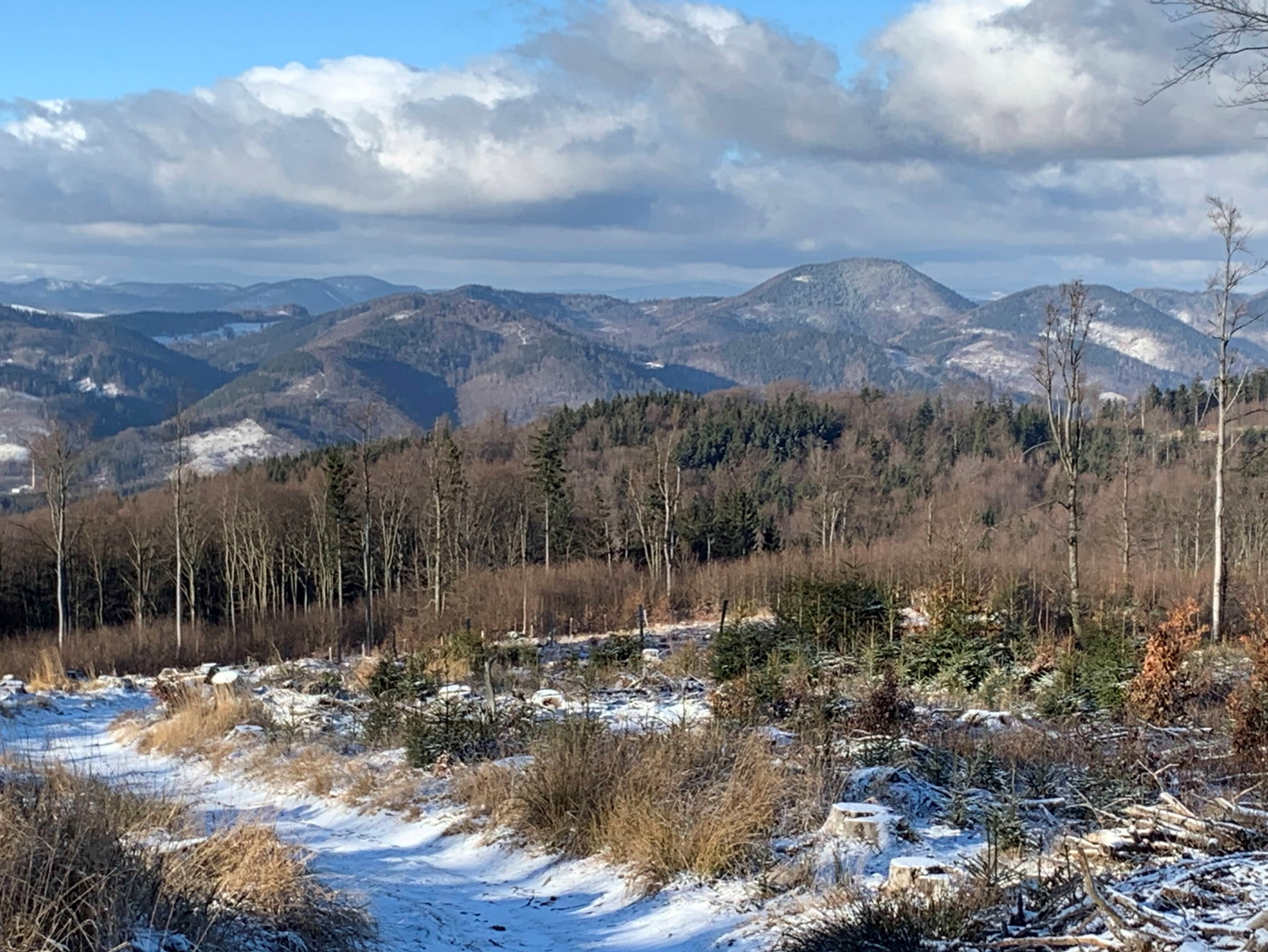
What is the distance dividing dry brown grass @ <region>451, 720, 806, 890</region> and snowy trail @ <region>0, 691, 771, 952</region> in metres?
0.19

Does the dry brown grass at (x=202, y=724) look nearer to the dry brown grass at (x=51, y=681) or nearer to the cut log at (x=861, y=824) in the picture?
the dry brown grass at (x=51, y=681)

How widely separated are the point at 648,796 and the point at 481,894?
1143mm

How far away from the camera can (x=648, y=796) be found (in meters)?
6.18

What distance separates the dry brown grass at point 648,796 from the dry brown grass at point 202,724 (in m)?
4.67

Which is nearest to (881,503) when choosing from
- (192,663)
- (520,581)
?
(520,581)

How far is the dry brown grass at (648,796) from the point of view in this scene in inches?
224

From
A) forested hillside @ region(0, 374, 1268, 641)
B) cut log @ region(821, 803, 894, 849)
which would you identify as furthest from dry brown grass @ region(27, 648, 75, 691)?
cut log @ region(821, 803, 894, 849)

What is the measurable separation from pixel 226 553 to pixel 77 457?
18.9 meters

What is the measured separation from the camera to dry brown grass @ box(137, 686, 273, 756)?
10898mm

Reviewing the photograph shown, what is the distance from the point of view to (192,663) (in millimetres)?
32531

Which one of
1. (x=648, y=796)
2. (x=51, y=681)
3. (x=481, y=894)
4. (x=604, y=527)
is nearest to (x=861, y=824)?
(x=648, y=796)

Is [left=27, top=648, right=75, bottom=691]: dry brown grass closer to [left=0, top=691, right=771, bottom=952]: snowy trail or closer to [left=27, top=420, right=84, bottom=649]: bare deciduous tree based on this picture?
[left=0, top=691, right=771, bottom=952]: snowy trail

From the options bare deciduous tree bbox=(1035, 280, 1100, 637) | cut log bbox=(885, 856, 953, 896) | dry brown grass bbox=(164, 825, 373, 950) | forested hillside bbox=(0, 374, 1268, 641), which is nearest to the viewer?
dry brown grass bbox=(164, 825, 373, 950)

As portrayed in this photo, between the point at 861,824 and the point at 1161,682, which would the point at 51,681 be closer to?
the point at 861,824
